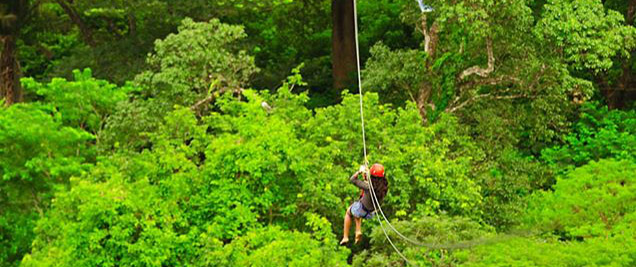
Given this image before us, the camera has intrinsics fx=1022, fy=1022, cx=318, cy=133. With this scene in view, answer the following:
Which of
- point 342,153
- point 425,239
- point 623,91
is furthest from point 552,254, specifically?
point 623,91

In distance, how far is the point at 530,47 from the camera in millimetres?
20438

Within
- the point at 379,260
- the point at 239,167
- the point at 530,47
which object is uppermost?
the point at 530,47

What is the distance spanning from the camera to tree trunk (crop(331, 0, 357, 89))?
28.2 m

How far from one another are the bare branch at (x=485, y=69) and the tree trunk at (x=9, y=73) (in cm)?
1359

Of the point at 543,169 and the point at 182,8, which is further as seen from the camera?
the point at 182,8

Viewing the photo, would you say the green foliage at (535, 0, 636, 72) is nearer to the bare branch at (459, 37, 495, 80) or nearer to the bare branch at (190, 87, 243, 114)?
the bare branch at (459, 37, 495, 80)

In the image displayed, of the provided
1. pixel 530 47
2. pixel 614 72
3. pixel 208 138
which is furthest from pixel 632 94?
pixel 208 138

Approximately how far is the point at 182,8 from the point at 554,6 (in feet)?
34.7

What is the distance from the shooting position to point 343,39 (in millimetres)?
28469

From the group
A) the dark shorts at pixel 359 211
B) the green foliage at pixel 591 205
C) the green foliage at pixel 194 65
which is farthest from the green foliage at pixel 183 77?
the dark shorts at pixel 359 211

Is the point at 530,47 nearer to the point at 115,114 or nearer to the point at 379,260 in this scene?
the point at 379,260

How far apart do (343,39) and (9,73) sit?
30.8 feet

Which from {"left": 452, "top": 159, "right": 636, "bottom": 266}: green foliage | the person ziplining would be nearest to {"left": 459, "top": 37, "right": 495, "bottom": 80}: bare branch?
{"left": 452, "top": 159, "right": 636, "bottom": 266}: green foliage

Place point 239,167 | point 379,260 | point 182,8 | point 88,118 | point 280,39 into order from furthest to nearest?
point 280,39 < point 182,8 < point 88,118 < point 239,167 < point 379,260
